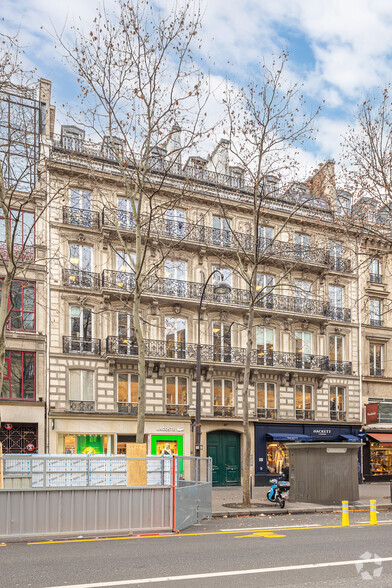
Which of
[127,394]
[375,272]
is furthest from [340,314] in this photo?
[127,394]

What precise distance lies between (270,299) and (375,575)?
26.5 metres

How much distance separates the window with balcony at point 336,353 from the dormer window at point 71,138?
17.4 meters

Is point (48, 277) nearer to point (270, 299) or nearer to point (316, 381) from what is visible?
point (270, 299)

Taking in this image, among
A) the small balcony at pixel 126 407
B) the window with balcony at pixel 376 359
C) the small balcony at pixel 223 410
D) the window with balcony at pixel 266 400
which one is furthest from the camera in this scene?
the window with balcony at pixel 376 359

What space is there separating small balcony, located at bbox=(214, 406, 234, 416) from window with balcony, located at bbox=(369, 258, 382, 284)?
493 inches

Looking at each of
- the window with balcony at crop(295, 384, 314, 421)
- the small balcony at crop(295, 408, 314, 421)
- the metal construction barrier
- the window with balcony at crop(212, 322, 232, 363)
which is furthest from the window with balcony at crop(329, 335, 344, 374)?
the metal construction barrier

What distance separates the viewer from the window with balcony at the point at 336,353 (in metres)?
37.1

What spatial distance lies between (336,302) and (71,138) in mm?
17426

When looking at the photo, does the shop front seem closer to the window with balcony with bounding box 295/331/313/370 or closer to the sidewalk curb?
the window with balcony with bounding box 295/331/313/370

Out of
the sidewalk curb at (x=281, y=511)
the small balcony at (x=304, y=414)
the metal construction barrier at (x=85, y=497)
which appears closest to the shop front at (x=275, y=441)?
the small balcony at (x=304, y=414)

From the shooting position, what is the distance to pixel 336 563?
9.95 m

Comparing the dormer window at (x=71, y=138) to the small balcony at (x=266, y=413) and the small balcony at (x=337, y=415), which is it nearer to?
the small balcony at (x=266, y=413)

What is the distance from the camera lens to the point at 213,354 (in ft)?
108

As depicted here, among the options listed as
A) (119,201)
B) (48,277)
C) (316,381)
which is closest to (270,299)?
(316,381)
